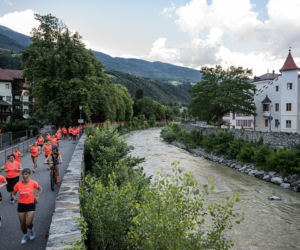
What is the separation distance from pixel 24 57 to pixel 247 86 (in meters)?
35.5

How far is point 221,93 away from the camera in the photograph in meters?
40.3

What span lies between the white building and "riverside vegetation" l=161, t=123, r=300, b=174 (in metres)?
16.0

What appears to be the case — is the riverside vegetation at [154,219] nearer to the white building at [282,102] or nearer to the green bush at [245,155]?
the green bush at [245,155]

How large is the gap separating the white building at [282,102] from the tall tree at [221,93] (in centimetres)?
351

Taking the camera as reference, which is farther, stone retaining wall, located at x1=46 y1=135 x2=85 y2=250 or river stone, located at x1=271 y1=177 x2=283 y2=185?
river stone, located at x1=271 y1=177 x2=283 y2=185

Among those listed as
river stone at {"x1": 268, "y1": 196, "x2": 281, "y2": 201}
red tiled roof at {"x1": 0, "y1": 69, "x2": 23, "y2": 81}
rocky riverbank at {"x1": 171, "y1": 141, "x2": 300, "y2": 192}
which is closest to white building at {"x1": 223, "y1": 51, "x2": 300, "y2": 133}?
rocky riverbank at {"x1": 171, "y1": 141, "x2": 300, "y2": 192}

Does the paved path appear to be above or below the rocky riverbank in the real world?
above

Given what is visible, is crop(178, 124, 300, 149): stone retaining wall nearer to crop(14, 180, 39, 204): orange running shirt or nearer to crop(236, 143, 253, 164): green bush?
crop(236, 143, 253, 164): green bush

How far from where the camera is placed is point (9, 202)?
8.56 m

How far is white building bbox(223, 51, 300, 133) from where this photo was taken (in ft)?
134

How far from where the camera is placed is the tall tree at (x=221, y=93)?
40722 mm

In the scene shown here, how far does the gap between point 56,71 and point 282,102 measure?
3699cm

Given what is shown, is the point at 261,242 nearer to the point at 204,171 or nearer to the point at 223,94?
the point at 204,171

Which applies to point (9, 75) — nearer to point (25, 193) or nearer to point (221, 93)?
point (221, 93)
